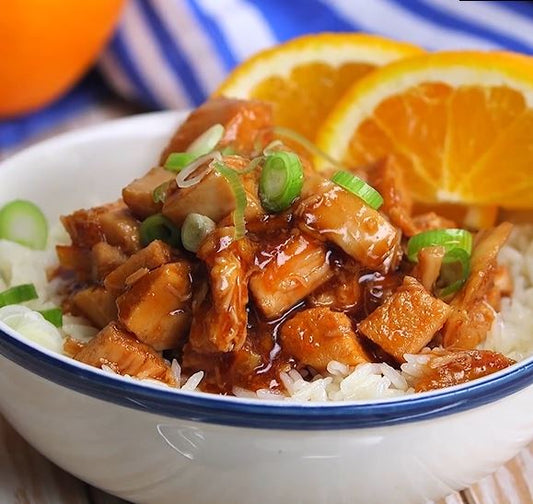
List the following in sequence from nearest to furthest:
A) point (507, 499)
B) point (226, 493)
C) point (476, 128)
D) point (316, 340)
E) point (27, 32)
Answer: point (226, 493) → point (316, 340) → point (507, 499) → point (476, 128) → point (27, 32)

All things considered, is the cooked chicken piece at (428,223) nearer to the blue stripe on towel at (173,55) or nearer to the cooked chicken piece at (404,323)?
the cooked chicken piece at (404,323)

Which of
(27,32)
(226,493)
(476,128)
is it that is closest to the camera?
(226,493)

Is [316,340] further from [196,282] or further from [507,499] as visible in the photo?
[507,499]

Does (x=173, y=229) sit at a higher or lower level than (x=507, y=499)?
higher

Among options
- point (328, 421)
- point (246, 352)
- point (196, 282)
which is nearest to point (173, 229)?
point (196, 282)

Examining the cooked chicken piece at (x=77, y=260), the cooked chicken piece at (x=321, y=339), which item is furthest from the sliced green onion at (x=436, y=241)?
the cooked chicken piece at (x=77, y=260)

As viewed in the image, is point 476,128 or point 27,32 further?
point 27,32
